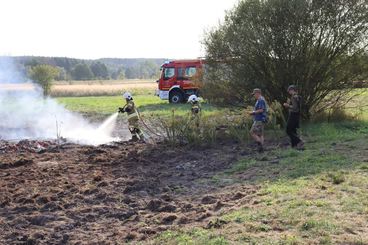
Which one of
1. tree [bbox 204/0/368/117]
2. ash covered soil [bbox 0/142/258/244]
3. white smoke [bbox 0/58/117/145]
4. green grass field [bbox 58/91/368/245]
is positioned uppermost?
tree [bbox 204/0/368/117]

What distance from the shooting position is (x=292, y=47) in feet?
49.5

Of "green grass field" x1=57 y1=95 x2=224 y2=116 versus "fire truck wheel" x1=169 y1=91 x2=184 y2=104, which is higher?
"fire truck wheel" x1=169 y1=91 x2=184 y2=104

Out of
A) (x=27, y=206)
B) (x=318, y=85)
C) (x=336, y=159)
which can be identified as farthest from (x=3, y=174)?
(x=318, y=85)

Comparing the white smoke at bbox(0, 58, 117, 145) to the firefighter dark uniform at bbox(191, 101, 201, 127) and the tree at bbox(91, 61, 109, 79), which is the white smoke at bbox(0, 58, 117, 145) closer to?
the firefighter dark uniform at bbox(191, 101, 201, 127)

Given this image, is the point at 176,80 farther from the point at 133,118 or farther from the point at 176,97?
the point at 133,118

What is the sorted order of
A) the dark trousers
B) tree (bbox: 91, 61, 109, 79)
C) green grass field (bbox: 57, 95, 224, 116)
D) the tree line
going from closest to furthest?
the dark trousers → green grass field (bbox: 57, 95, 224, 116) → the tree line → tree (bbox: 91, 61, 109, 79)

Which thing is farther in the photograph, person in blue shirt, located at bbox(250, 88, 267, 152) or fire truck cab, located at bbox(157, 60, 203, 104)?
fire truck cab, located at bbox(157, 60, 203, 104)

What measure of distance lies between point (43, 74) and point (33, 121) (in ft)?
70.9

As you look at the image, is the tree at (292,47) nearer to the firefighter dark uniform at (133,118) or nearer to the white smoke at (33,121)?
the firefighter dark uniform at (133,118)

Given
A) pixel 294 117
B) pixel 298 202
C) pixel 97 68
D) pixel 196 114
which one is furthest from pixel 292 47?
pixel 97 68

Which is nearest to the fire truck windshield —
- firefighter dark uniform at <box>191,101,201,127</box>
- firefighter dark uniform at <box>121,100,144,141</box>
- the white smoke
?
the white smoke

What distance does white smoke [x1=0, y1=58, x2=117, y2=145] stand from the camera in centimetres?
1833

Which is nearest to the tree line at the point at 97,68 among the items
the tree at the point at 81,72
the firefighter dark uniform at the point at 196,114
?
the tree at the point at 81,72

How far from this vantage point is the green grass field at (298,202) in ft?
19.1
